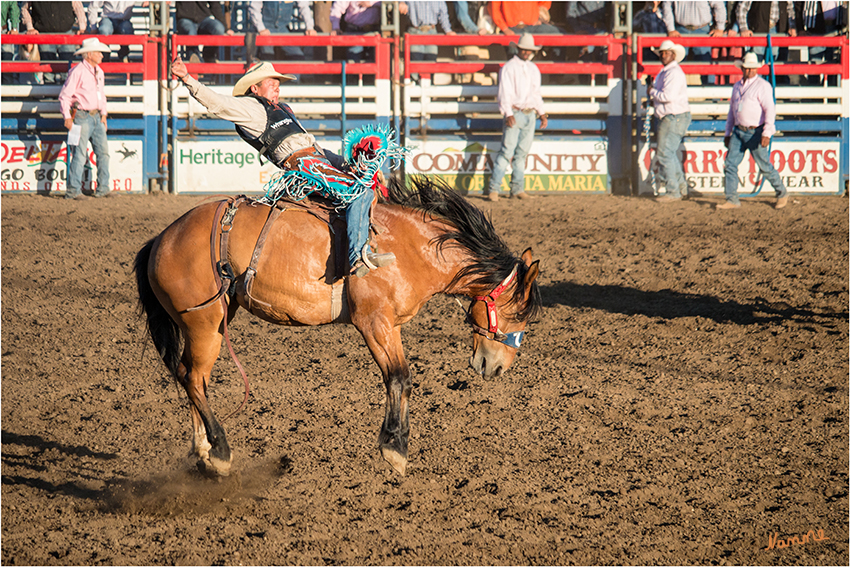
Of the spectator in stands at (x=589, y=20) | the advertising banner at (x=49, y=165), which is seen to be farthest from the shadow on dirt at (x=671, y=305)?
the advertising banner at (x=49, y=165)

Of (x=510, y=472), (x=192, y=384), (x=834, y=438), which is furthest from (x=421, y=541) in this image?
(x=834, y=438)

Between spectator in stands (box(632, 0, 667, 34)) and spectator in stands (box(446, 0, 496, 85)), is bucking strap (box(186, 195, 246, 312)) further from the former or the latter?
spectator in stands (box(632, 0, 667, 34))

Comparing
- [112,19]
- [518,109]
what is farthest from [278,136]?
[112,19]

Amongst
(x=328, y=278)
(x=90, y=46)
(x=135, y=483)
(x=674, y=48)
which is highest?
(x=90, y=46)

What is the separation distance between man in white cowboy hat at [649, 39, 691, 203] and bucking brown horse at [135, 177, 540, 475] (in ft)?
24.9

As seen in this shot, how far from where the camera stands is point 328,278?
4.46 m

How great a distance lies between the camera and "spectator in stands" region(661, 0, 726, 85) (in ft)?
40.5

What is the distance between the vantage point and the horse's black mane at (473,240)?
4.54 m

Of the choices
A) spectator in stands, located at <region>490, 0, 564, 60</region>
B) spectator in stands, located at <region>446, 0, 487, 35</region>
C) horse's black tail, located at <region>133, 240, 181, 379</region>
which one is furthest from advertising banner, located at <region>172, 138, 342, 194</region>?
horse's black tail, located at <region>133, 240, 181, 379</region>

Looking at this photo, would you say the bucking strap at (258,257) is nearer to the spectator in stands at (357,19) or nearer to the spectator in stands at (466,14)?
the spectator in stands at (357,19)

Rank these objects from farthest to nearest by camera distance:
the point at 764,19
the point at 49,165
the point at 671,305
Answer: the point at 764,19
the point at 49,165
the point at 671,305

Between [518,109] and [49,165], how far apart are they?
681cm

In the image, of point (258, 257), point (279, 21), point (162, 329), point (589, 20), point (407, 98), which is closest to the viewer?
point (258, 257)

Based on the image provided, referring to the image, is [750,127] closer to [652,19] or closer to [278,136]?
[652,19]
